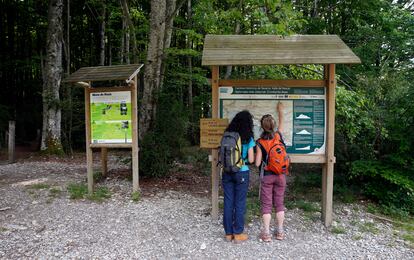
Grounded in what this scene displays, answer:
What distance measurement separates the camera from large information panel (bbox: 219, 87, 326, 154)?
5523mm

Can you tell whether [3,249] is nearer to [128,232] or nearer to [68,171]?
[128,232]

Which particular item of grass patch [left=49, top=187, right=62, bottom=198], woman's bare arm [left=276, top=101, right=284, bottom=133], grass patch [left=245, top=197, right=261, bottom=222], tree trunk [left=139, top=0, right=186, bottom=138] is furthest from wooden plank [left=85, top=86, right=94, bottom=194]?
woman's bare arm [left=276, top=101, right=284, bottom=133]

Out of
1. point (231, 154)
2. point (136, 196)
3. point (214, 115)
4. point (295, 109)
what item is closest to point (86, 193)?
point (136, 196)

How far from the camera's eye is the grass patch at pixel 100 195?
21.5 feet

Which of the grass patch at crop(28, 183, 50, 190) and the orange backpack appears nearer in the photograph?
the orange backpack

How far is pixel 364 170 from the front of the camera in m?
6.66

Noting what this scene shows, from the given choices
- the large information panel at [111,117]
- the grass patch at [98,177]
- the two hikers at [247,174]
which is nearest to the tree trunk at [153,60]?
the large information panel at [111,117]

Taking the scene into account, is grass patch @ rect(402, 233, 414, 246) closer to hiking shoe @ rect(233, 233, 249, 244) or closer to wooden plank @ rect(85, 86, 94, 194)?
hiking shoe @ rect(233, 233, 249, 244)

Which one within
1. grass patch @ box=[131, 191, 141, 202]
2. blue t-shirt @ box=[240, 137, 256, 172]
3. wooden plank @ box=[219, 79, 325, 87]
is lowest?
grass patch @ box=[131, 191, 141, 202]

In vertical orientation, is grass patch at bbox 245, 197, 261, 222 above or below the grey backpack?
below

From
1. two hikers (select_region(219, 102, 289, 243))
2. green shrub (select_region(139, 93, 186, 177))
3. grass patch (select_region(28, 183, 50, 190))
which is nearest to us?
two hikers (select_region(219, 102, 289, 243))

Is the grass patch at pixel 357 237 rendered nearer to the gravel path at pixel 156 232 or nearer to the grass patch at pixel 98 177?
the gravel path at pixel 156 232

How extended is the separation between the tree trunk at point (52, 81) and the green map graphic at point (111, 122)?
656cm

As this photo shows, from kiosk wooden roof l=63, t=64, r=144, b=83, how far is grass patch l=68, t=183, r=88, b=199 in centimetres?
224
